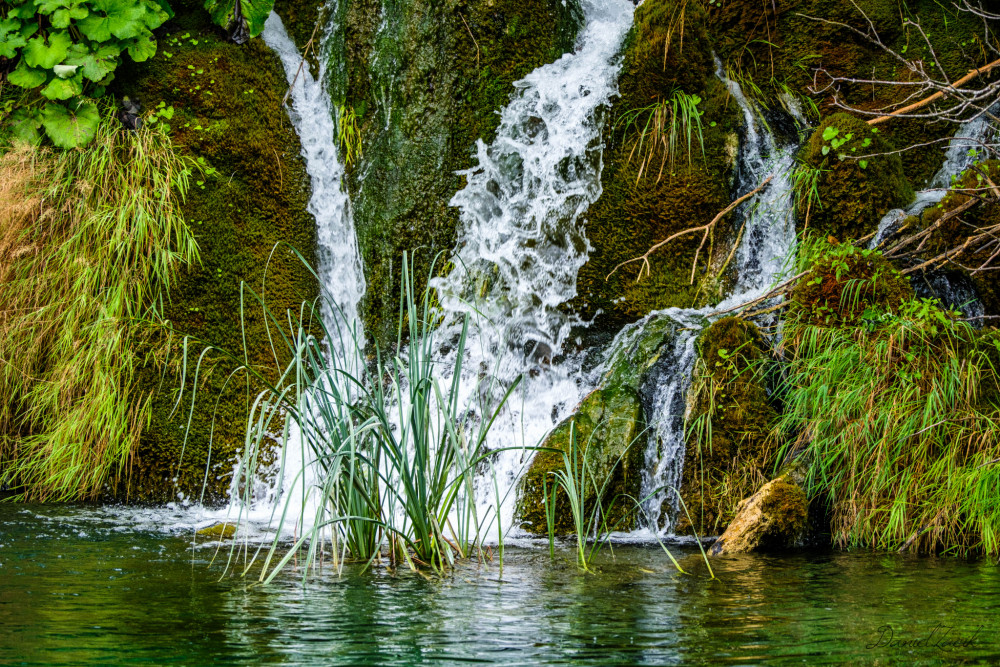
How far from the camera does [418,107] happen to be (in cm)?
588

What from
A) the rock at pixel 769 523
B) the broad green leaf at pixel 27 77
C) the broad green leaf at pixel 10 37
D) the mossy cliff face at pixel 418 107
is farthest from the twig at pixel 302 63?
the rock at pixel 769 523

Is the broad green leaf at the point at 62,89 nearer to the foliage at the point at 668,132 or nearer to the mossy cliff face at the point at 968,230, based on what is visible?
the foliage at the point at 668,132

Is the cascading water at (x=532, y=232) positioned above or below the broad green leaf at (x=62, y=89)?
below

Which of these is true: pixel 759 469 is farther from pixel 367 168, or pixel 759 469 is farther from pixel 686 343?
pixel 367 168

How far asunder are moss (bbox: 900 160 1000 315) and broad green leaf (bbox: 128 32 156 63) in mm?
4507

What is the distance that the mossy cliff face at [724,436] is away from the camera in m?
4.34

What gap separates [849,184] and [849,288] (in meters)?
0.94

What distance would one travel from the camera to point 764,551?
382 cm

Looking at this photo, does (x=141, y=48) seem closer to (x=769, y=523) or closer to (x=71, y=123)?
(x=71, y=123)

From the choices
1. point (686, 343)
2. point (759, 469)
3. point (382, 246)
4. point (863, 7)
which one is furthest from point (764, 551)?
point (863, 7)

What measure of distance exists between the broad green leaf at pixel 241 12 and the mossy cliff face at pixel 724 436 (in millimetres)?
3578

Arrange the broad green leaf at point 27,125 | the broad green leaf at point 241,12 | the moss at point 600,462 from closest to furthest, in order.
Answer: the moss at point 600,462
the broad green leaf at point 27,125
the broad green leaf at point 241,12

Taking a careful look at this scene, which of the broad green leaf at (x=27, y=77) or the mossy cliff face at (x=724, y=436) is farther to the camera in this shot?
the broad green leaf at (x=27, y=77)

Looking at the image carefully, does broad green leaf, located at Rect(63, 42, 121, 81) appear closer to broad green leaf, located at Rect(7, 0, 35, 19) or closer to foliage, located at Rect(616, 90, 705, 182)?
broad green leaf, located at Rect(7, 0, 35, 19)
